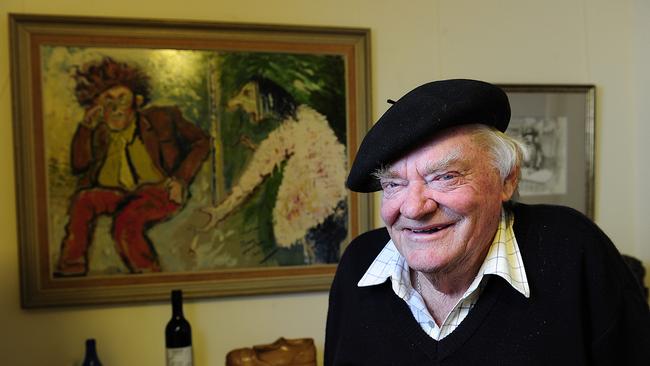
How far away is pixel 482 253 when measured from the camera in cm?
125

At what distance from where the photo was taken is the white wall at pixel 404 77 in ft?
6.59

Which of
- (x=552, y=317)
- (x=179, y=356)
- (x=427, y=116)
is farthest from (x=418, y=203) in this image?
(x=179, y=356)

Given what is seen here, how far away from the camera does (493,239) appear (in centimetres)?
126

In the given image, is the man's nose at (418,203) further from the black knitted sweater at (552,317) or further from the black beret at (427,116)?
the black knitted sweater at (552,317)

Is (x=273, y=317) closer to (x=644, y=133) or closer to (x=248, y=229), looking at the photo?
(x=248, y=229)

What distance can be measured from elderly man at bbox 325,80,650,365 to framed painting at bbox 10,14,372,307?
0.93 metres

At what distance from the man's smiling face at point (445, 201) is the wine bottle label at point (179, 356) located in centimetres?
101

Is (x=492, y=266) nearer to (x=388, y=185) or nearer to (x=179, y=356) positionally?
(x=388, y=185)

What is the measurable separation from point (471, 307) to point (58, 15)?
1.55 m

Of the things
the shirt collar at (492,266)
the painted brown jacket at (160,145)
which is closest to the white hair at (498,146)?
the shirt collar at (492,266)

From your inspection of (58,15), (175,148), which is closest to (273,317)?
(175,148)

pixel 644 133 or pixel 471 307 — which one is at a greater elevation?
pixel 644 133

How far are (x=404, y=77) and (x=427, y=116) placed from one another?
3.93ft

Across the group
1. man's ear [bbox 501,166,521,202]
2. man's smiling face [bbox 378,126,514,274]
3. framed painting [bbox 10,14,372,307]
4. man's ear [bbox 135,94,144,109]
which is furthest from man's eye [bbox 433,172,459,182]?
man's ear [bbox 135,94,144,109]
